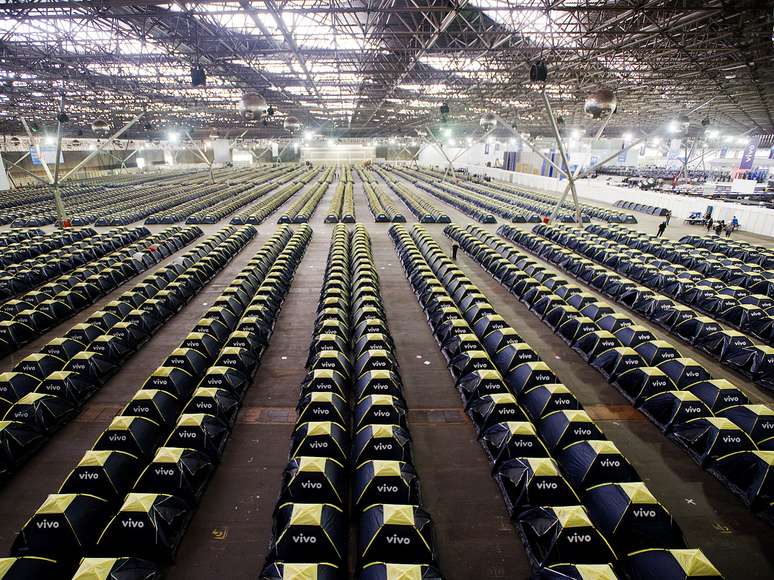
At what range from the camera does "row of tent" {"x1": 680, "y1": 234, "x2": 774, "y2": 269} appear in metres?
26.4

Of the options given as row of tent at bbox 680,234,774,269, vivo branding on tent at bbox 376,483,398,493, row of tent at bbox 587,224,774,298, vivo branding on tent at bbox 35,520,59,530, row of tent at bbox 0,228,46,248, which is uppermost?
row of tent at bbox 680,234,774,269

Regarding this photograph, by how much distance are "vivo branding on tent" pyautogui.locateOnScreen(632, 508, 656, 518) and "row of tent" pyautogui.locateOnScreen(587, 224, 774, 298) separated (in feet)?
57.6

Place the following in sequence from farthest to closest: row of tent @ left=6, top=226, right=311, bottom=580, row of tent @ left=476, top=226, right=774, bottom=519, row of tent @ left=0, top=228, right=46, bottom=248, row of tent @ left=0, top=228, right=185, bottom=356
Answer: row of tent @ left=0, top=228, right=46, bottom=248, row of tent @ left=0, top=228, right=185, bottom=356, row of tent @ left=476, top=226, right=774, bottom=519, row of tent @ left=6, top=226, right=311, bottom=580

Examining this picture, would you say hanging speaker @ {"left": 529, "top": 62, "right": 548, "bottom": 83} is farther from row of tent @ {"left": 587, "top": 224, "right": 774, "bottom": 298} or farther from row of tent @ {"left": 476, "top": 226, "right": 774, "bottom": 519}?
row of tent @ {"left": 587, "top": 224, "right": 774, "bottom": 298}

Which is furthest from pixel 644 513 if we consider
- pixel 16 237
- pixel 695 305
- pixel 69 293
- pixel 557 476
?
pixel 16 237

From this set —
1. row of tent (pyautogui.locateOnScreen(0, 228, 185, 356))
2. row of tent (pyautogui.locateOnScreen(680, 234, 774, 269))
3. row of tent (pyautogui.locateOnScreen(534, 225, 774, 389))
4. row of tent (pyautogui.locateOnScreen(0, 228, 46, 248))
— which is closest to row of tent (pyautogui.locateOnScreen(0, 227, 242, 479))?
row of tent (pyautogui.locateOnScreen(0, 228, 185, 356))

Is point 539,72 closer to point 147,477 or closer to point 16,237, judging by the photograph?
point 147,477

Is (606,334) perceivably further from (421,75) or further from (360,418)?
(421,75)

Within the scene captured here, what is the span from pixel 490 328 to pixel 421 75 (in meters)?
31.4

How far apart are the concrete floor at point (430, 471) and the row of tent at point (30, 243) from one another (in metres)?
13.6

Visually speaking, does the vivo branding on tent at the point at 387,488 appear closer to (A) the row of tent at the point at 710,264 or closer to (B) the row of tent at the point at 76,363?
(B) the row of tent at the point at 76,363

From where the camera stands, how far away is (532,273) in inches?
969

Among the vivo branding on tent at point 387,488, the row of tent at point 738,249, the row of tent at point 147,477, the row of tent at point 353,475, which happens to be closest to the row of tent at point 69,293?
the row of tent at point 147,477

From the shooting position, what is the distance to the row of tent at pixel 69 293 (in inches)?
702
